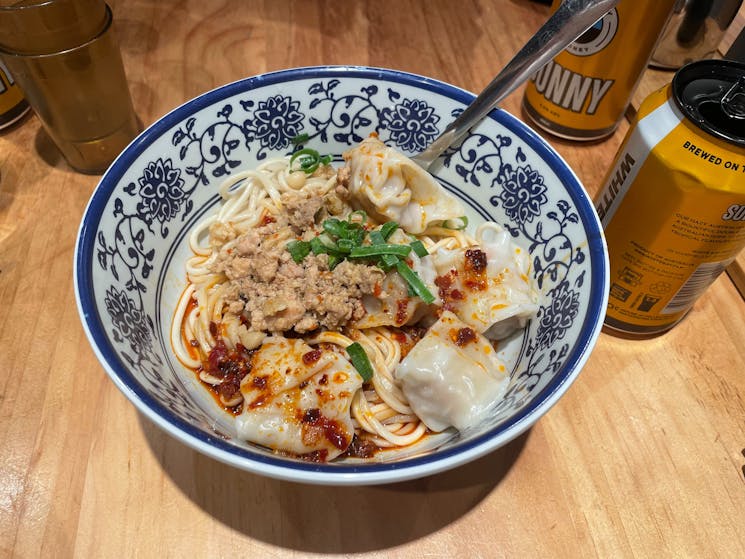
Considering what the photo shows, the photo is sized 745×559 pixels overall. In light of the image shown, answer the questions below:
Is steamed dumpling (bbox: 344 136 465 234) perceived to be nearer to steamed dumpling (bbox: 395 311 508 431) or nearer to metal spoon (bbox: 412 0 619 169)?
metal spoon (bbox: 412 0 619 169)

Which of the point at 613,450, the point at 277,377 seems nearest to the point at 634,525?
the point at 613,450

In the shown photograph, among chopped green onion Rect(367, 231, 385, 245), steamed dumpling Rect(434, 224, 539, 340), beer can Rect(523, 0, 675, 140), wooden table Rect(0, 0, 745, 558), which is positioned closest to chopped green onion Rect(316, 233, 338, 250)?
chopped green onion Rect(367, 231, 385, 245)

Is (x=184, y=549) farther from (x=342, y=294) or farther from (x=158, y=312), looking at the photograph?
(x=342, y=294)

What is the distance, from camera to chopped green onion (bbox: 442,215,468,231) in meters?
1.97

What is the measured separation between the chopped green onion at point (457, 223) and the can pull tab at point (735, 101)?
86 cm

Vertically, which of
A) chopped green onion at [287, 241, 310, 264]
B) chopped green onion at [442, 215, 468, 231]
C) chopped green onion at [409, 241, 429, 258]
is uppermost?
chopped green onion at [287, 241, 310, 264]

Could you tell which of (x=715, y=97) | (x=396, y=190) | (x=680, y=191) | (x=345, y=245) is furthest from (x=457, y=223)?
(x=715, y=97)

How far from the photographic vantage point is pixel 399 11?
3164 mm

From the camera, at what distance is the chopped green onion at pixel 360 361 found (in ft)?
5.25

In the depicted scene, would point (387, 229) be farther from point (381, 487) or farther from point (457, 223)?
point (381, 487)

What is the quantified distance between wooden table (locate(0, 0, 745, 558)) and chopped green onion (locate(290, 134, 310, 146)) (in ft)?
3.22

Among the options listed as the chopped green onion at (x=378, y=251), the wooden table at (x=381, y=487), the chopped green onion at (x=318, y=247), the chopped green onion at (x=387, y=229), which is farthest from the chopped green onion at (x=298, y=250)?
the wooden table at (x=381, y=487)

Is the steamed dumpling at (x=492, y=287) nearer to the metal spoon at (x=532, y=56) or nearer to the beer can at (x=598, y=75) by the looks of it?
the metal spoon at (x=532, y=56)

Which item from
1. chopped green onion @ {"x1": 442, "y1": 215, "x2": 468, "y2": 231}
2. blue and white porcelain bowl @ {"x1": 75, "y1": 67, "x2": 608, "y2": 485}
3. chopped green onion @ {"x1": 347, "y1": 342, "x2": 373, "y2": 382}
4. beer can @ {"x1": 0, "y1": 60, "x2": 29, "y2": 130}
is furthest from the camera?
beer can @ {"x1": 0, "y1": 60, "x2": 29, "y2": 130}
